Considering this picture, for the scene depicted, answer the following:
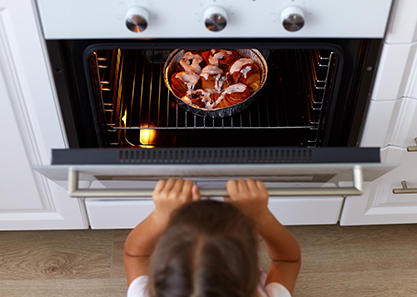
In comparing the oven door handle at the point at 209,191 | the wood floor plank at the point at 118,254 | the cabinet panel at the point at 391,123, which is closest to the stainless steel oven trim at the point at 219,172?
the oven door handle at the point at 209,191

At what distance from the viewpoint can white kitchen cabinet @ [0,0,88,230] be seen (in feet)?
2.81

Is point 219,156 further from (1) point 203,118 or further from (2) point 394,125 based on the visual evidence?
(2) point 394,125

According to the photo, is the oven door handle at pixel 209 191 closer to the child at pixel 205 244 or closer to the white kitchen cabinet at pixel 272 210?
the child at pixel 205 244

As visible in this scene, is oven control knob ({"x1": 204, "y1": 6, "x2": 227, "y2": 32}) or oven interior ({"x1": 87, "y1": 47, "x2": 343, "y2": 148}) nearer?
oven control knob ({"x1": 204, "y1": 6, "x2": 227, "y2": 32})

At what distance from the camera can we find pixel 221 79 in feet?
3.77

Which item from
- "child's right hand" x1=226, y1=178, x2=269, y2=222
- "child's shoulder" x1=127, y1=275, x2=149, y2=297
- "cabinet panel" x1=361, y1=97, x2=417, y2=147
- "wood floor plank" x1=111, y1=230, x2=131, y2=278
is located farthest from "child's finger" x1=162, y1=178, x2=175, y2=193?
"wood floor plank" x1=111, y1=230, x2=131, y2=278

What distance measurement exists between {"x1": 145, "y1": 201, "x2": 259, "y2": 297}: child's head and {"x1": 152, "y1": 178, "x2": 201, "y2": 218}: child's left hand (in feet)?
0.29

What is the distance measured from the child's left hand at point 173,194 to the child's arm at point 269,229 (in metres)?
0.07

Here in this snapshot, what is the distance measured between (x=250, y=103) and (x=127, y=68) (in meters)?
0.36

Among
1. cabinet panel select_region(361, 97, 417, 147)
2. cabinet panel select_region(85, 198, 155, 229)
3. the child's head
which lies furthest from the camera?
cabinet panel select_region(85, 198, 155, 229)

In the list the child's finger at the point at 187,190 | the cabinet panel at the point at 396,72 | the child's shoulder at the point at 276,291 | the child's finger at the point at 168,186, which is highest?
the cabinet panel at the point at 396,72

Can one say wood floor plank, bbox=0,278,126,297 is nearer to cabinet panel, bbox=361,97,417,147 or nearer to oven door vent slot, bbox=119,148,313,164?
oven door vent slot, bbox=119,148,313,164

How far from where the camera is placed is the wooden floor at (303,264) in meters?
1.32

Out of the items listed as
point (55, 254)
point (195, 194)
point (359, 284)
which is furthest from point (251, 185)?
point (55, 254)
